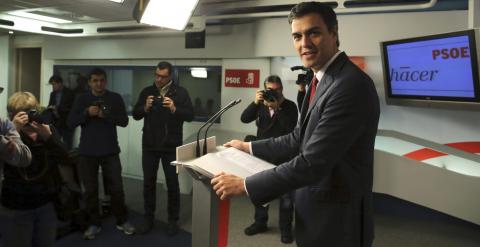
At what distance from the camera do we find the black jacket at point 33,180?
2059mm

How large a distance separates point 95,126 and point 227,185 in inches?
92.4

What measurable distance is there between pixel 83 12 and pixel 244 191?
3.84 meters

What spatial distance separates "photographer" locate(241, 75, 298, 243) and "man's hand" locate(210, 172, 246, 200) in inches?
77.0

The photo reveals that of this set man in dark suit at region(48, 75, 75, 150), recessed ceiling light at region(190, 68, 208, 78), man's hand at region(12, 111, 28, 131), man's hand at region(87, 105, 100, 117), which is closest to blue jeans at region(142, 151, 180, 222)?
man's hand at region(87, 105, 100, 117)

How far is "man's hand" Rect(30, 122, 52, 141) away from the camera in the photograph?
6.92 ft

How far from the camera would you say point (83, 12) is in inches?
166

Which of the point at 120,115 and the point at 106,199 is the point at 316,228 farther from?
the point at 106,199

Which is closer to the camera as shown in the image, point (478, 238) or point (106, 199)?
point (478, 238)

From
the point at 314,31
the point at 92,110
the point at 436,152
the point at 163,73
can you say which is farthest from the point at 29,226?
the point at 436,152

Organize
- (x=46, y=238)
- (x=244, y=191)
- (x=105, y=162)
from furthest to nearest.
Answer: (x=105, y=162)
(x=46, y=238)
(x=244, y=191)

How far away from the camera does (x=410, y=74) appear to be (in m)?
3.06

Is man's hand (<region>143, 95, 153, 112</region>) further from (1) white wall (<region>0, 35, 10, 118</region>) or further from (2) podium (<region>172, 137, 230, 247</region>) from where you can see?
(1) white wall (<region>0, 35, 10, 118</region>)

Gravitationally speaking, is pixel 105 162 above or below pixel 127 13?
below

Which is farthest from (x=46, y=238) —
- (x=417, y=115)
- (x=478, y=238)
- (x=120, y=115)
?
(x=478, y=238)
